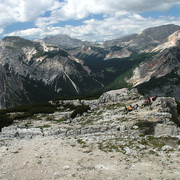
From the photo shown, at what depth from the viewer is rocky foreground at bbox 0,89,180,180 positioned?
2274 cm

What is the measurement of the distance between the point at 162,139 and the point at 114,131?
454 inches

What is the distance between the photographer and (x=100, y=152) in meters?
29.8

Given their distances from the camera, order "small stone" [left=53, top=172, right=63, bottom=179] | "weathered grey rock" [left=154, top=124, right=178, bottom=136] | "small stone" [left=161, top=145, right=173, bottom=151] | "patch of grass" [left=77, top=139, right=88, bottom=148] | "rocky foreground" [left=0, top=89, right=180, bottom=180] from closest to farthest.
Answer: "small stone" [left=53, top=172, right=63, bottom=179] < "rocky foreground" [left=0, top=89, right=180, bottom=180] < "small stone" [left=161, top=145, right=173, bottom=151] < "patch of grass" [left=77, top=139, right=88, bottom=148] < "weathered grey rock" [left=154, top=124, right=178, bottom=136]

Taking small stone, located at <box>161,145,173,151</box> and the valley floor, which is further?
small stone, located at <box>161,145,173,151</box>

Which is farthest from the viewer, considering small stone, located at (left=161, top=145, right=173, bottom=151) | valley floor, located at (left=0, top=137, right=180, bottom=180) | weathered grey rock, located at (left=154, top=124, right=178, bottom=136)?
weathered grey rock, located at (left=154, top=124, right=178, bottom=136)

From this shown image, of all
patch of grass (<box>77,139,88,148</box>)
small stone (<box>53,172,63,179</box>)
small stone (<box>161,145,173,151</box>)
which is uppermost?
small stone (<box>161,145,173,151</box>)

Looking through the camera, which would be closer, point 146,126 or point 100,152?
point 100,152

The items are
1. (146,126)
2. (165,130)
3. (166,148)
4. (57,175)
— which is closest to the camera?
(57,175)

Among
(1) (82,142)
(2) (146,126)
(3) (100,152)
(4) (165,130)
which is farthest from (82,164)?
(4) (165,130)

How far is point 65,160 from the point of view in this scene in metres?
27.9

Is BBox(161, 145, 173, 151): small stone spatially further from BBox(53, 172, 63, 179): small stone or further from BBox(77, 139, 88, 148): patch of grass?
BBox(53, 172, 63, 179): small stone

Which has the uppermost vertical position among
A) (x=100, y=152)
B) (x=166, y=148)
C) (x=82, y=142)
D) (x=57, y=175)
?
(x=166, y=148)

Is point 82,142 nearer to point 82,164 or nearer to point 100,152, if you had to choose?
point 100,152

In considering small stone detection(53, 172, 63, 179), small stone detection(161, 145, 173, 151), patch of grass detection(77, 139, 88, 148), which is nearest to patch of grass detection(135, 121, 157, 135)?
small stone detection(161, 145, 173, 151)
